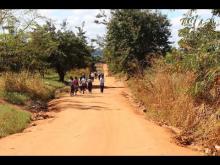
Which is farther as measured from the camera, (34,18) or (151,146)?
(34,18)

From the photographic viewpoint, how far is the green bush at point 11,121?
13867 millimetres

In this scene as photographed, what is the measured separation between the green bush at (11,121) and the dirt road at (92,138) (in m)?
0.42

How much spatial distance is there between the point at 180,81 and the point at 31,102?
8870mm

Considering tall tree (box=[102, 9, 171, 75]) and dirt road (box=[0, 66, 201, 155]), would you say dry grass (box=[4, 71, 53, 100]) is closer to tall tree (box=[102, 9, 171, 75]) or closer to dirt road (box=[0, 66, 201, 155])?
dirt road (box=[0, 66, 201, 155])

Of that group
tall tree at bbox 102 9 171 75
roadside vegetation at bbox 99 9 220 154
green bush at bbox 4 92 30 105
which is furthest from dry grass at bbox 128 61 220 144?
tall tree at bbox 102 9 171 75

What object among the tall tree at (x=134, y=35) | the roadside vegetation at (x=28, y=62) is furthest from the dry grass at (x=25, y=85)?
the tall tree at (x=134, y=35)

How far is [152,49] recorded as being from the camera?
41.5 meters

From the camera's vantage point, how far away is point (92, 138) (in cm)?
1241

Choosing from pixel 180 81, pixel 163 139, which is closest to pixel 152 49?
pixel 180 81

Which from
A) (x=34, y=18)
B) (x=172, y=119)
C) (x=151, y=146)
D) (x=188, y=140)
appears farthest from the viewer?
(x=34, y=18)
